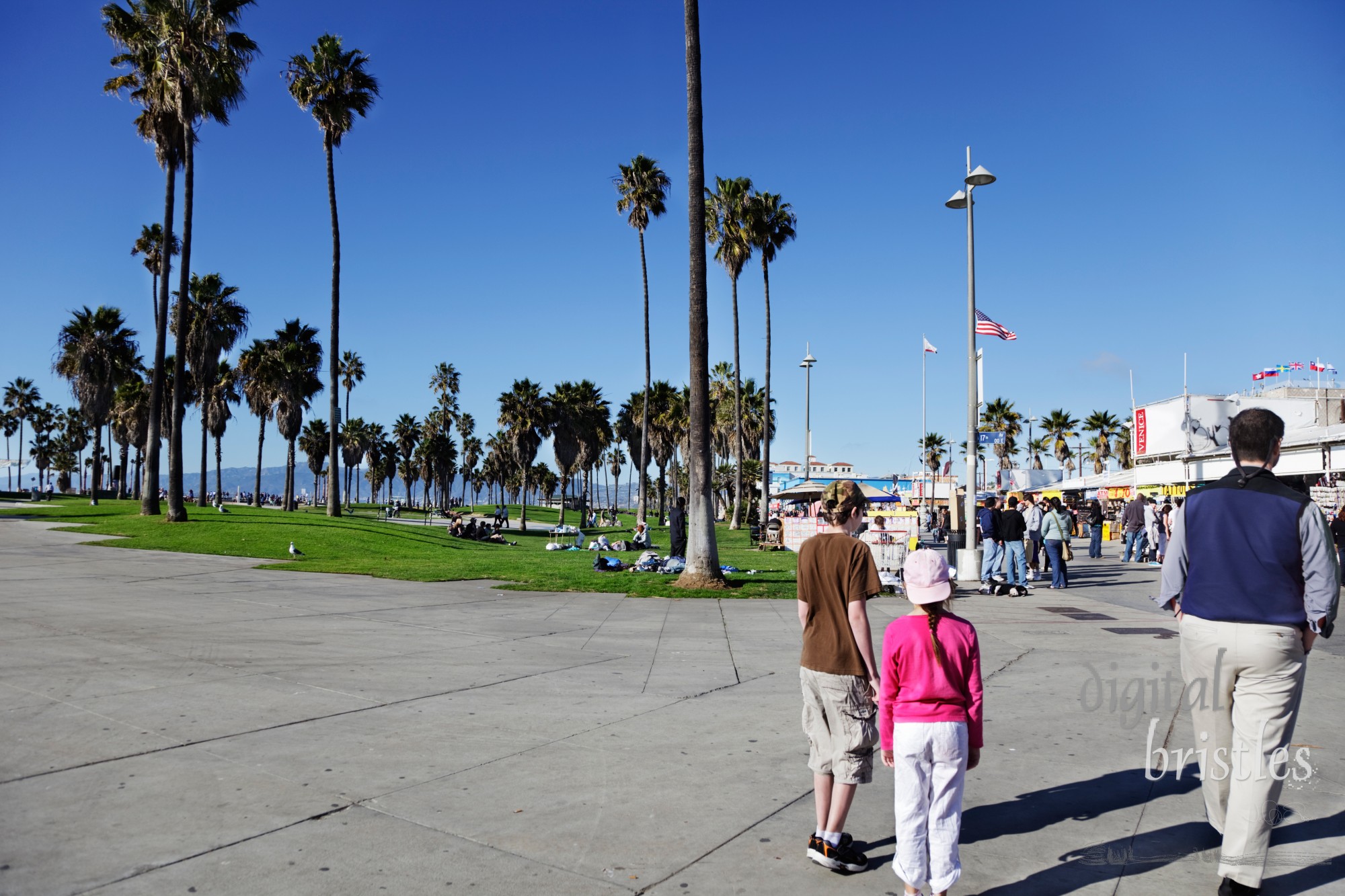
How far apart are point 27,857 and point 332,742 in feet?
6.07

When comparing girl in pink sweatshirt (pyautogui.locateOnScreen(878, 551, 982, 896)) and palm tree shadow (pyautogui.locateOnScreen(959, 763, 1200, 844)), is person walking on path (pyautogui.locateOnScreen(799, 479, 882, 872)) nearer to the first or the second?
girl in pink sweatshirt (pyautogui.locateOnScreen(878, 551, 982, 896))

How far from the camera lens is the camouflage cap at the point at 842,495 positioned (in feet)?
13.5

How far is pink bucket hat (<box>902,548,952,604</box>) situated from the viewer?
3.34 metres

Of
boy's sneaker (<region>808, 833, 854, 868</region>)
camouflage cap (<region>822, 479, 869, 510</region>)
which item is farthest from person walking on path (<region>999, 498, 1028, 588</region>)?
boy's sneaker (<region>808, 833, 854, 868</region>)

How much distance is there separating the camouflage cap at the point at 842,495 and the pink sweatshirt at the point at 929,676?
2.62 ft

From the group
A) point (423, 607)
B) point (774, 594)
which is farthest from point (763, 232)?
point (423, 607)

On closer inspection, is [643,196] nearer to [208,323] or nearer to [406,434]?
[208,323]

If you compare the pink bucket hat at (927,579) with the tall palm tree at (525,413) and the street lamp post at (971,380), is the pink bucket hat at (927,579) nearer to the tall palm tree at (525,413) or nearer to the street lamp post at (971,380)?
the street lamp post at (971,380)

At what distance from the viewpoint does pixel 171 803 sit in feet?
13.7

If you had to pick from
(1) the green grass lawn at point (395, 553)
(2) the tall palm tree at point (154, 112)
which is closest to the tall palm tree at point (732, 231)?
(1) the green grass lawn at point (395, 553)

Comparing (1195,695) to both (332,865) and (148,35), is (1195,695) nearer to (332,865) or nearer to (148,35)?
(332,865)


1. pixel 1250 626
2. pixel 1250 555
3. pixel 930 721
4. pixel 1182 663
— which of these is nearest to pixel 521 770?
pixel 930 721

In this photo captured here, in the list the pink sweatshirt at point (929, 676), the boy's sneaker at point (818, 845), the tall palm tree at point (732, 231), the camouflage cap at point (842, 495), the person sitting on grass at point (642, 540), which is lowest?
the person sitting on grass at point (642, 540)

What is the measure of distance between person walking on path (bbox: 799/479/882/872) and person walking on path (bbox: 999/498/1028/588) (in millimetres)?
12818
